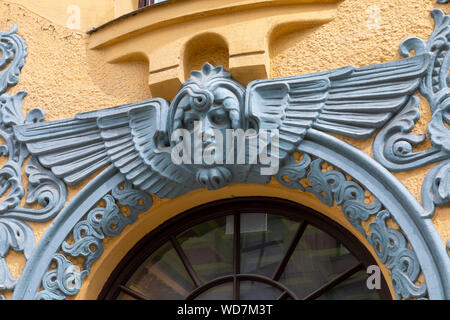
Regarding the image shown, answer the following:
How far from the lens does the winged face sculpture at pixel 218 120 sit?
4.84 meters

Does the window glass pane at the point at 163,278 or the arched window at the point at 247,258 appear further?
the window glass pane at the point at 163,278

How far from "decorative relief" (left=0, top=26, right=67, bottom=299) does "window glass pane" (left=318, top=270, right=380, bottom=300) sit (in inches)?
68.1

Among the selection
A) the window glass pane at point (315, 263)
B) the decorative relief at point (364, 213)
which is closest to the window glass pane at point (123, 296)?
the window glass pane at point (315, 263)

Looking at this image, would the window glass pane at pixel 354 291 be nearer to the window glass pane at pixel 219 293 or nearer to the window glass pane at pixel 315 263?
the window glass pane at pixel 315 263

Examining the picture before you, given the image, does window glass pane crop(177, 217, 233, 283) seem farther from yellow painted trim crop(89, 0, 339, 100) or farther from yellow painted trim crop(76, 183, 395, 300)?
yellow painted trim crop(89, 0, 339, 100)

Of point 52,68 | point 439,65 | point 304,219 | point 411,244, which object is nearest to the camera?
point 411,244

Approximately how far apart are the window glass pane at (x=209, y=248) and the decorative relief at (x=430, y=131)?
112cm

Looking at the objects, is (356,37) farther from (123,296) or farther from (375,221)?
(123,296)

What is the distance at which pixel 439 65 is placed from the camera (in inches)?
189

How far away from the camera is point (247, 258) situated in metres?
5.14

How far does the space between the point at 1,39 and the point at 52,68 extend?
1.54 feet

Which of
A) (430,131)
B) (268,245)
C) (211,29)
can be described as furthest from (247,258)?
(211,29)

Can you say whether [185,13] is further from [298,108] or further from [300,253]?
[300,253]
